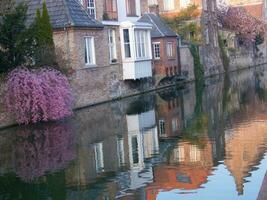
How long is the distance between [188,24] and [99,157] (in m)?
39.7

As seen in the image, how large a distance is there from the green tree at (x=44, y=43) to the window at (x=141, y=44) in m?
10.1

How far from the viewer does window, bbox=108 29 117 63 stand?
3472cm

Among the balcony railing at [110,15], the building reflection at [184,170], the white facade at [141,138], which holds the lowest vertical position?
the building reflection at [184,170]

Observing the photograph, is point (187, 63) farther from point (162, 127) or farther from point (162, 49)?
point (162, 127)

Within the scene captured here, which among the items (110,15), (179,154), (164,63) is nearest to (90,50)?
(110,15)

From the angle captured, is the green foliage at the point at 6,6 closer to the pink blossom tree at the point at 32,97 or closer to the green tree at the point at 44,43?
the green tree at the point at 44,43

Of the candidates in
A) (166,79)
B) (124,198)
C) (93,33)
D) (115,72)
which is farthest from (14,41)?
(166,79)

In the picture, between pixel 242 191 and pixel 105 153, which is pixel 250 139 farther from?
pixel 242 191

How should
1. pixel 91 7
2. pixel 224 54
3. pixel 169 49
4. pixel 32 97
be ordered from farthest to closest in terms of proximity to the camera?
1. pixel 224 54
2. pixel 169 49
3. pixel 91 7
4. pixel 32 97

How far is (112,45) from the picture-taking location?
115 ft

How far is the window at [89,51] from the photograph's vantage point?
3145cm

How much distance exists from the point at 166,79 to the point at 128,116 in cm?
1996

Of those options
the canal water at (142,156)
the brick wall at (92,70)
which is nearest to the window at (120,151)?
the canal water at (142,156)

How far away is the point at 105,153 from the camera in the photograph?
15.5 m
